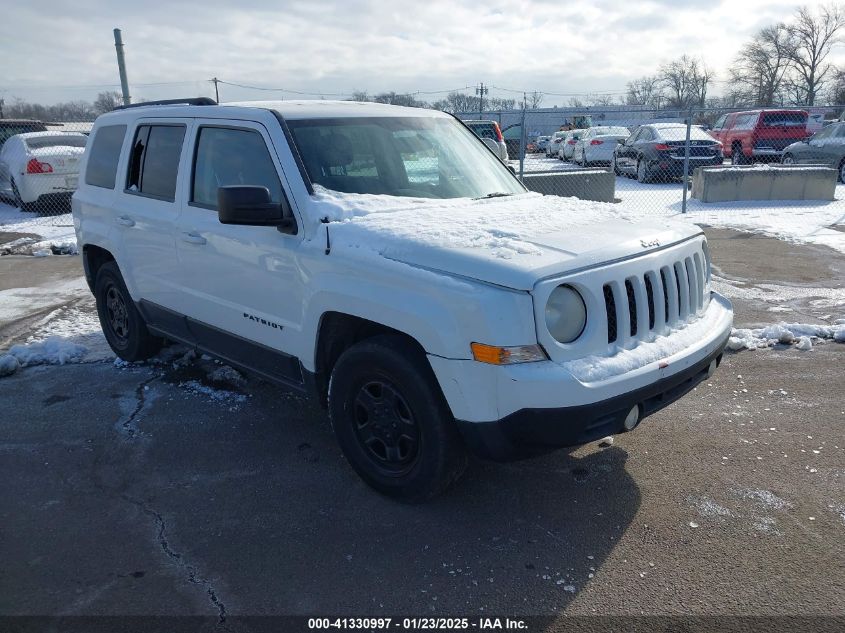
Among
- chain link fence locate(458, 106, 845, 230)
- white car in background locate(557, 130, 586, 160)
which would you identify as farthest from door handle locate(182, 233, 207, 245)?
white car in background locate(557, 130, 586, 160)

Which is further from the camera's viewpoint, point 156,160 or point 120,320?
point 120,320

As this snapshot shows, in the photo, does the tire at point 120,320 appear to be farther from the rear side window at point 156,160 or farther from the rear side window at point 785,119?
the rear side window at point 785,119

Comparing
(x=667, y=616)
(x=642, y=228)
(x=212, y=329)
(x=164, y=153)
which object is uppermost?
(x=164, y=153)

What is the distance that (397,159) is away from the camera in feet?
14.0

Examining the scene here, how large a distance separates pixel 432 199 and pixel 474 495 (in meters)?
1.74

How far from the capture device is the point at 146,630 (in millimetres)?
2670

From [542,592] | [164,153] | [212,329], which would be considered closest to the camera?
[542,592]

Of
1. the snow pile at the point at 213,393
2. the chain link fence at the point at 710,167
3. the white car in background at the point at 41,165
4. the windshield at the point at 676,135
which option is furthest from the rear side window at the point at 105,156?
the windshield at the point at 676,135

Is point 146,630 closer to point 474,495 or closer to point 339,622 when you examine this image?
point 339,622

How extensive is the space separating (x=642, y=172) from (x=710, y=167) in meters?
2.40

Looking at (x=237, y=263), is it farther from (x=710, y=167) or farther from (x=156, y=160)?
(x=710, y=167)

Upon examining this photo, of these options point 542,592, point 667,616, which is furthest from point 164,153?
point 667,616

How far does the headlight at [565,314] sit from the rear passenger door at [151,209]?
275cm

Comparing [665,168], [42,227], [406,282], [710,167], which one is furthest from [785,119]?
[406,282]
